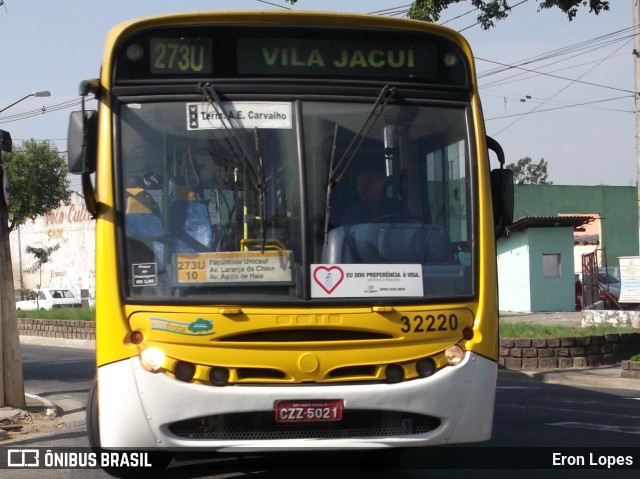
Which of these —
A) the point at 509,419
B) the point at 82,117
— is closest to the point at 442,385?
the point at 82,117

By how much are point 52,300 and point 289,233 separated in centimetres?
4418

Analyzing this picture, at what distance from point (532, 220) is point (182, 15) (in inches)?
1040

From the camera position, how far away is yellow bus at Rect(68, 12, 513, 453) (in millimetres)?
5895

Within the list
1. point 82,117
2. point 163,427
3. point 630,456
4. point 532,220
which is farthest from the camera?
point 532,220

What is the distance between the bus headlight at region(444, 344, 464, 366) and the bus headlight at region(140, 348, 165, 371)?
1728 mm

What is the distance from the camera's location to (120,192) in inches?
247

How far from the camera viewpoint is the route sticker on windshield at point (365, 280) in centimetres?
610

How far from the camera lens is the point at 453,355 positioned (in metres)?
6.14

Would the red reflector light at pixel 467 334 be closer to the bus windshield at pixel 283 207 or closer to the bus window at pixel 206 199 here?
the bus windshield at pixel 283 207

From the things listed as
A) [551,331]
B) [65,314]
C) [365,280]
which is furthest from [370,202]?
[65,314]

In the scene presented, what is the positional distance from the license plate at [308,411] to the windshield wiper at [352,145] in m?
1.01

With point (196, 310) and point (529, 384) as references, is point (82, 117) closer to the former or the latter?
point (196, 310)

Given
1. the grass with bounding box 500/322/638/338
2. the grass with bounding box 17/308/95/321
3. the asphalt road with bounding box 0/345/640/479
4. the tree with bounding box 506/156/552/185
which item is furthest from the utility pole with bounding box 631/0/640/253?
the tree with bounding box 506/156/552/185

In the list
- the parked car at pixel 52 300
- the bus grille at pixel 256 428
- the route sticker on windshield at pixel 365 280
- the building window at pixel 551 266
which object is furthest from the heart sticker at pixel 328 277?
the parked car at pixel 52 300
